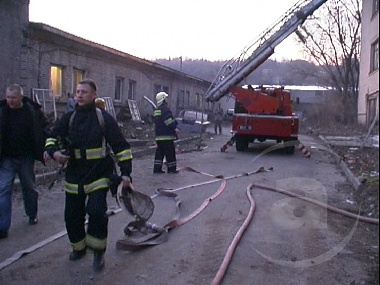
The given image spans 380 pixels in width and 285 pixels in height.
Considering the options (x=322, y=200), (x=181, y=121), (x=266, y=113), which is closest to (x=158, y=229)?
(x=322, y=200)

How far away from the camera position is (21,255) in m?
5.01

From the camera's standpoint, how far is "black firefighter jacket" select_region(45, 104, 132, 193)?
15.1ft

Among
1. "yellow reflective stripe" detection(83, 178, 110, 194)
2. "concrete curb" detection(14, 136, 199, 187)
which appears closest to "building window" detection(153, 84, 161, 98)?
"concrete curb" detection(14, 136, 199, 187)

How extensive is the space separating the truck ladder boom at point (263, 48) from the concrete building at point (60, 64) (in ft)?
19.4

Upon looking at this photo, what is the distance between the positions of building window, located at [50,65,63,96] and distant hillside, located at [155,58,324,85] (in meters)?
22.8

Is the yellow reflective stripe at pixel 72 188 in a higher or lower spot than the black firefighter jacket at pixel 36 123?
lower

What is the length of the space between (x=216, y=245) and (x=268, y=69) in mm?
50164

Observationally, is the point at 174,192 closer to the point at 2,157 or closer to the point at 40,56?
the point at 2,157

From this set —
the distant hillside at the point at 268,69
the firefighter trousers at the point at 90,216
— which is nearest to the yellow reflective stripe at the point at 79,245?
the firefighter trousers at the point at 90,216

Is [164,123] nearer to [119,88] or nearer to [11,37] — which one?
[11,37]

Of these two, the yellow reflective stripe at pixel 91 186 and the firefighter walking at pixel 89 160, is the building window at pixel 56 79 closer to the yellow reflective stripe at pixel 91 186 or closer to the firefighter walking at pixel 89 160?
the firefighter walking at pixel 89 160

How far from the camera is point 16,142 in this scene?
5.80 metres

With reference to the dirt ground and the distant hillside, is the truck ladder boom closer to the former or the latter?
the dirt ground

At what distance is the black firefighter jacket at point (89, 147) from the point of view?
4.61 meters
